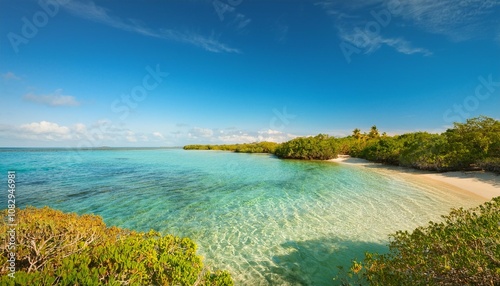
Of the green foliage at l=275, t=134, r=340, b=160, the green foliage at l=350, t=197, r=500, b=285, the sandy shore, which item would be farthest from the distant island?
the green foliage at l=350, t=197, r=500, b=285

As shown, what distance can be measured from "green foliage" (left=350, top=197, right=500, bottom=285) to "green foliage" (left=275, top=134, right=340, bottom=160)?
128ft

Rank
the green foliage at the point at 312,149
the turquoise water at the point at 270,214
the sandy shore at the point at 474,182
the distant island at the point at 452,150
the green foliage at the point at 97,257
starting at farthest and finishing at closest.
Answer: the green foliage at the point at 312,149 < the distant island at the point at 452,150 < the sandy shore at the point at 474,182 < the turquoise water at the point at 270,214 < the green foliage at the point at 97,257

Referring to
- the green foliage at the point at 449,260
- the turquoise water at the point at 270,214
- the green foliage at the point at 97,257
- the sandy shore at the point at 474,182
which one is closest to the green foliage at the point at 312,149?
the sandy shore at the point at 474,182

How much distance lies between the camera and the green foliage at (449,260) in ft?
11.6

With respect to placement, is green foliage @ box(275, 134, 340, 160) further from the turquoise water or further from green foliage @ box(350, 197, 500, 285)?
green foliage @ box(350, 197, 500, 285)

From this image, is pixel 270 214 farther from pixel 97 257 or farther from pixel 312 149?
pixel 312 149

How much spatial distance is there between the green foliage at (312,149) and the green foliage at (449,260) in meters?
38.9

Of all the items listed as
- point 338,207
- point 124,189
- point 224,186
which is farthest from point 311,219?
point 124,189

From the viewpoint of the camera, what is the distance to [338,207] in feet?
40.4

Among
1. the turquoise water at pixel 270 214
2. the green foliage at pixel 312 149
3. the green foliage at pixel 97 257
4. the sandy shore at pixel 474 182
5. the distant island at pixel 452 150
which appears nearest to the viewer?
the green foliage at pixel 97 257

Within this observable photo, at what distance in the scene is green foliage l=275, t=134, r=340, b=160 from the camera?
142 feet

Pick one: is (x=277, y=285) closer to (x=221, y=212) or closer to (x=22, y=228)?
(x=22, y=228)

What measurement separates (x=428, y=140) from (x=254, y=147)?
5315 cm

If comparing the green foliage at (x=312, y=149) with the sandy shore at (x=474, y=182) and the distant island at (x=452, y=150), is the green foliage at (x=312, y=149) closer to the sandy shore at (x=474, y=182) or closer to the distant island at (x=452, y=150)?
the distant island at (x=452, y=150)
